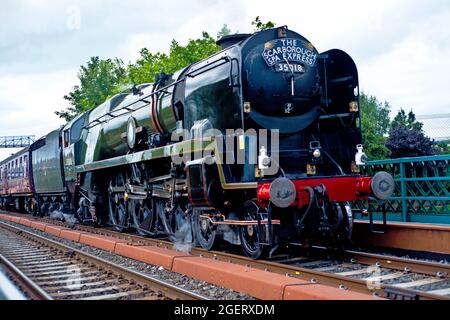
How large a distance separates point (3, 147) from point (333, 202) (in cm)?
7952

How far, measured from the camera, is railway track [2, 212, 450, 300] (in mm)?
5720

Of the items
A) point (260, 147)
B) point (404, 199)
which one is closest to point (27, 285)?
point (260, 147)

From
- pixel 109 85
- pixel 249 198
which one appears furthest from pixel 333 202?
pixel 109 85

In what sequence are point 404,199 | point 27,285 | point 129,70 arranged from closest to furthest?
point 27,285 → point 404,199 → point 129,70

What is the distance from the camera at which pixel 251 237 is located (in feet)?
26.9

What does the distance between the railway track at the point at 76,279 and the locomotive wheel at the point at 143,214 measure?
1.84 meters

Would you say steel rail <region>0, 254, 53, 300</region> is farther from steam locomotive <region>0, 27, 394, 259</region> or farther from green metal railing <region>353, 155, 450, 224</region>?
green metal railing <region>353, 155, 450, 224</region>

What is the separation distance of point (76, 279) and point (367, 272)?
13.7 ft

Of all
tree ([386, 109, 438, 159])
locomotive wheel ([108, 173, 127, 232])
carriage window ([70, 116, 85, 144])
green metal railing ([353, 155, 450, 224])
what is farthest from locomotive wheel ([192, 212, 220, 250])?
tree ([386, 109, 438, 159])

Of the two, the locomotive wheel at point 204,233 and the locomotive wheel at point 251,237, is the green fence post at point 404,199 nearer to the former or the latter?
the locomotive wheel at point 251,237

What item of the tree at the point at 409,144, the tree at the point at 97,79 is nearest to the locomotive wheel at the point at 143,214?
the tree at the point at 409,144

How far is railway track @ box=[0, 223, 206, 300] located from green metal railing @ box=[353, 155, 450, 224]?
4.76m

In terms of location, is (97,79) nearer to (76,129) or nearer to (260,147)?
(76,129)

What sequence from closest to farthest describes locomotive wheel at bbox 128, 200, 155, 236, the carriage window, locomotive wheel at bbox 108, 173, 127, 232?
locomotive wheel at bbox 128, 200, 155, 236, locomotive wheel at bbox 108, 173, 127, 232, the carriage window
